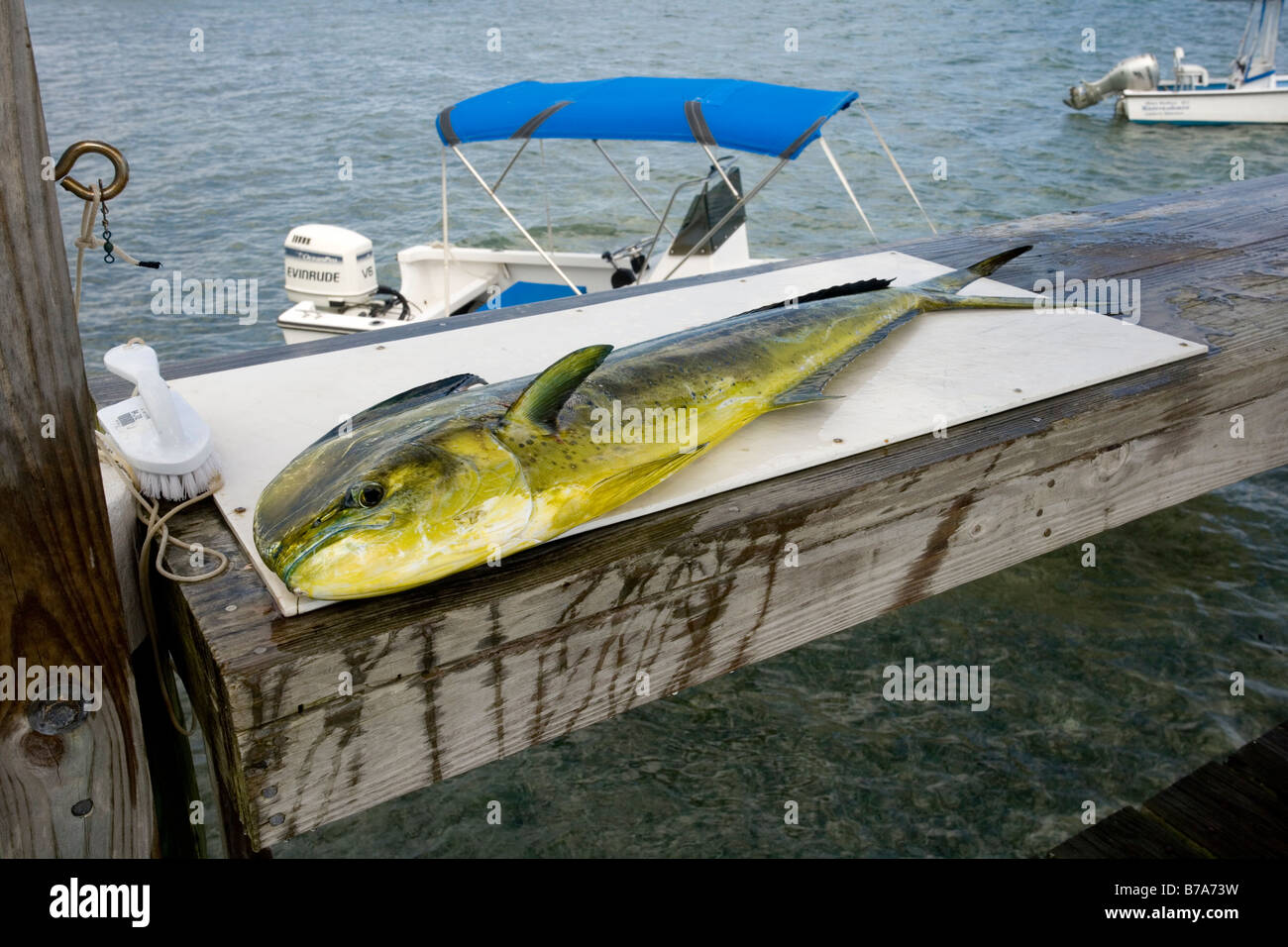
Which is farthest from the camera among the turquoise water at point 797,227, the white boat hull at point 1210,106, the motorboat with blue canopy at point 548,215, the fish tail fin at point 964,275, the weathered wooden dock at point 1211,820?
the white boat hull at point 1210,106

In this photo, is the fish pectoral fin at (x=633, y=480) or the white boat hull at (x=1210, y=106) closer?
the fish pectoral fin at (x=633, y=480)

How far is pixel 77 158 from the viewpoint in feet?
6.00

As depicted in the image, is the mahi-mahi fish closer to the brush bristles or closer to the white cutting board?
the white cutting board

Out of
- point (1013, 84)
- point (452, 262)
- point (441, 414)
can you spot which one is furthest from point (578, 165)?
point (441, 414)

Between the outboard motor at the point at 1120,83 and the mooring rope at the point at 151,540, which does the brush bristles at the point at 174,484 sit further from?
the outboard motor at the point at 1120,83

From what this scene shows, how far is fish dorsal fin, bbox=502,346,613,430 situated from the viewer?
211cm

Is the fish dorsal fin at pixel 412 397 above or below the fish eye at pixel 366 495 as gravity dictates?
above

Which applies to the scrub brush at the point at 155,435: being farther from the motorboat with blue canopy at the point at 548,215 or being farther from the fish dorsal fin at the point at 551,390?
the motorboat with blue canopy at the point at 548,215

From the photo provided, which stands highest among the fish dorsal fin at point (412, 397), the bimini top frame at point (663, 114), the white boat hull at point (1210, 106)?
the white boat hull at point (1210, 106)

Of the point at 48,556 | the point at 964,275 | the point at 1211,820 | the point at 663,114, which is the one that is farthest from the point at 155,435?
the point at 663,114

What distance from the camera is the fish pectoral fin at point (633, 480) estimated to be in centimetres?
217

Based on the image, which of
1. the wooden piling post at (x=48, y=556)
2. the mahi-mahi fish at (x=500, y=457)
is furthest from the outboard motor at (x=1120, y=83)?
the wooden piling post at (x=48, y=556)

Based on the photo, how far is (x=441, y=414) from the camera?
2.14 metres

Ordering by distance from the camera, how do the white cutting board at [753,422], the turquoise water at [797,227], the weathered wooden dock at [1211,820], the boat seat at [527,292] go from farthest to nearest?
the boat seat at [527,292] < the turquoise water at [797,227] < the weathered wooden dock at [1211,820] < the white cutting board at [753,422]
